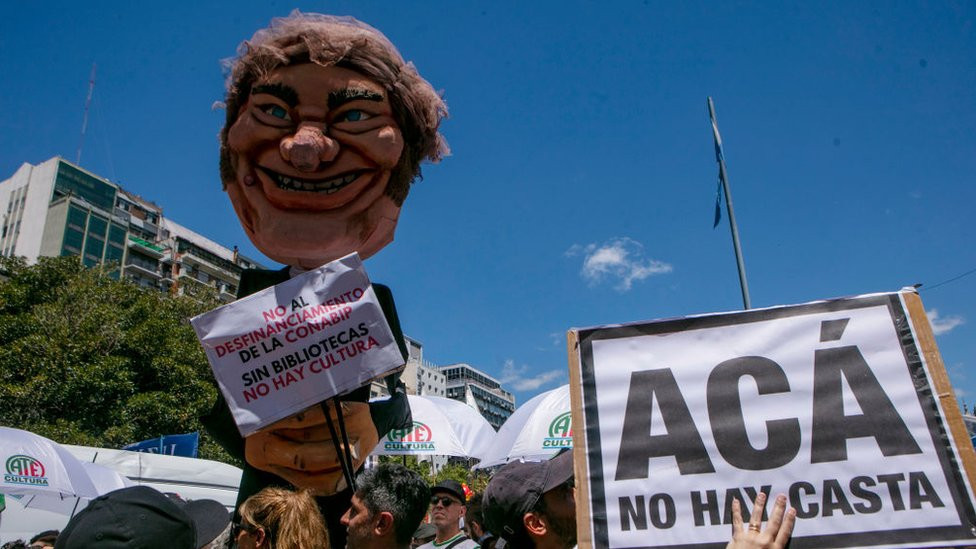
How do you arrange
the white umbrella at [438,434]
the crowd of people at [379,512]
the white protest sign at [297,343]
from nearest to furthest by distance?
the crowd of people at [379,512] < the white protest sign at [297,343] < the white umbrella at [438,434]

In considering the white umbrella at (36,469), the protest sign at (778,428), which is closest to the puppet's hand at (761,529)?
the protest sign at (778,428)

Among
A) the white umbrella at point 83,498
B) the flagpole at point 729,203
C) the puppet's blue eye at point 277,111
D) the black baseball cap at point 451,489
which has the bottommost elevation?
the black baseball cap at point 451,489

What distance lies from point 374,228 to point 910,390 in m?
3.52

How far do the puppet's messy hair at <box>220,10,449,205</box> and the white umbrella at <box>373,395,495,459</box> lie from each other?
350cm

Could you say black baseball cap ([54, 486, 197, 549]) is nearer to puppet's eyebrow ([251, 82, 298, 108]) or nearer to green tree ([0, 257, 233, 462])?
puppet's eyebrow ([251, 82, 298, 108])

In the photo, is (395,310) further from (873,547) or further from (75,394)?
(75,394)

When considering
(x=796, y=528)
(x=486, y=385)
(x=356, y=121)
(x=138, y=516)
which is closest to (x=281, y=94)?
(x=356, y=121)

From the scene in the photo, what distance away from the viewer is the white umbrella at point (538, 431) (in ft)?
22.2

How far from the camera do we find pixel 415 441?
25.9 ft

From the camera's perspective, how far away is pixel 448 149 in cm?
524

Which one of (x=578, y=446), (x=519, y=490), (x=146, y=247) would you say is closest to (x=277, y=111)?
(x=519, y=490)

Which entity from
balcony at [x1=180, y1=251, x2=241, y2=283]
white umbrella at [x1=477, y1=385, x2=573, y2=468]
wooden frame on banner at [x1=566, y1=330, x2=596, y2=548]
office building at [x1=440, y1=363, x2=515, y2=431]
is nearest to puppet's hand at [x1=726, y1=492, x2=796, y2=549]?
wooden frame on banner at [x1=566, y1=330, x2=596, y2=548]

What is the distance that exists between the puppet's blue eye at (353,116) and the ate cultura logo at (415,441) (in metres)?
4.28

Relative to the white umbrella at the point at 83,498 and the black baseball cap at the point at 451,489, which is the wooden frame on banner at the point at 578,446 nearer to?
the black baseball cap at the point at 451,489
